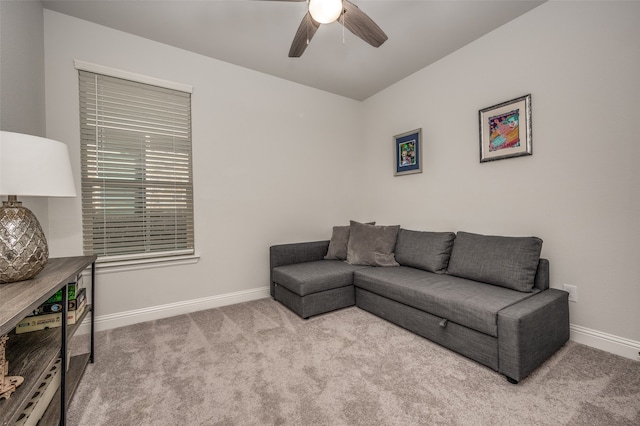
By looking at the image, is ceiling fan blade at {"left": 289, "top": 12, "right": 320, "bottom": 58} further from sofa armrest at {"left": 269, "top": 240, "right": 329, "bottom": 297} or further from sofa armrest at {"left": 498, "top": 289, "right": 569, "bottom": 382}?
sofa armrest at {"left": 498, "top": 289, "right": 569, "bottom": 382}

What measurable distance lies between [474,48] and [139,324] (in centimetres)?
414

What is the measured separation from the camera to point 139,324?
8.18 feet

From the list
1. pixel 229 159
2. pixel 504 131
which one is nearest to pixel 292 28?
pixel 229 159

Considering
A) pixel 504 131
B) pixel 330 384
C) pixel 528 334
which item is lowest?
pixel 330 384

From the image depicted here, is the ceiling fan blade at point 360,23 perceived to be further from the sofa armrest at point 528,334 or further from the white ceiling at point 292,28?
the sofa armrest at point 528,334

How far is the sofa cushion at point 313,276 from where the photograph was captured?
257 cm

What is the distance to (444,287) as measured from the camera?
7.11 feet

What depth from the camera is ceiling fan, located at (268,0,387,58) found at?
1.50 metres

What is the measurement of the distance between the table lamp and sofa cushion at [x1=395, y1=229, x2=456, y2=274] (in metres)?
2.71

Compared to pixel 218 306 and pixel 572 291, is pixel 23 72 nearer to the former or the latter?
pixel 218 306

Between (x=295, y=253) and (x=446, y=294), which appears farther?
(x=295, y=253)

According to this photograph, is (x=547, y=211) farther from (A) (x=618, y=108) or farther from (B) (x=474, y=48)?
(B) (x=474, y=48)

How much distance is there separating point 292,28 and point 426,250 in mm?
2426

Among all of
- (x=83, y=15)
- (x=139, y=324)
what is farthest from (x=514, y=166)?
(x=83, y=15)
